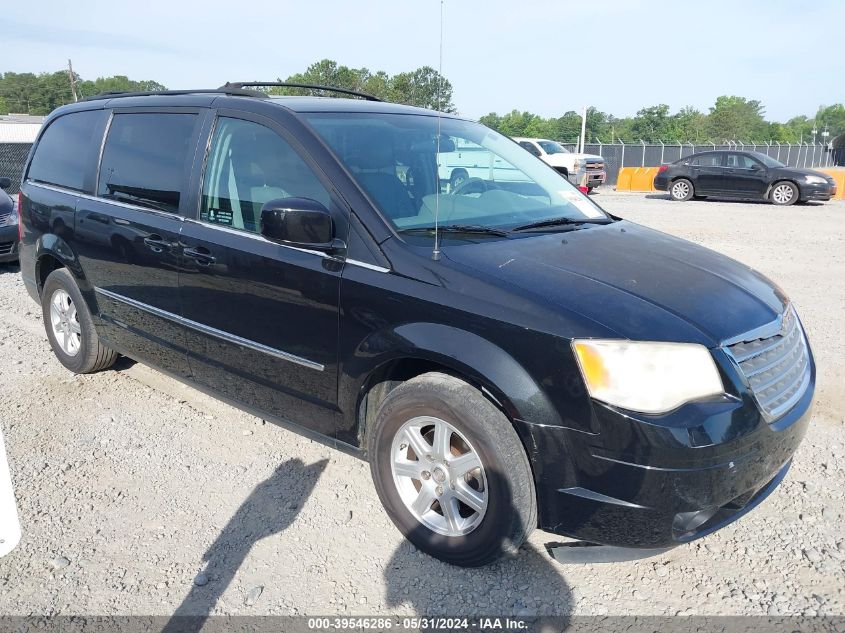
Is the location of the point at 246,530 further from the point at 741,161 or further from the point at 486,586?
the point at 741,161

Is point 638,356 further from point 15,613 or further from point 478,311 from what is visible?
point 15,613

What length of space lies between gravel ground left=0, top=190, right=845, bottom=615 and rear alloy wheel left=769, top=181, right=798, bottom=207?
15.8 metres

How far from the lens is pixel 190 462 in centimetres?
382

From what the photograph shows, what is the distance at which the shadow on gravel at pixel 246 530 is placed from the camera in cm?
267

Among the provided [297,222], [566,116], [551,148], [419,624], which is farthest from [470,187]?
[566,116]

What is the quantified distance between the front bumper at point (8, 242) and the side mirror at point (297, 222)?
24.0 feet

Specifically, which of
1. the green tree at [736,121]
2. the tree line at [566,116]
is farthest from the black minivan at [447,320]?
the green tree at [736,121]

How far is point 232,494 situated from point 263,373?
627 mm

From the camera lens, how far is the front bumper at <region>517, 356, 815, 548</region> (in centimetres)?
241

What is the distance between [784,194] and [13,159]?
63.0 feet

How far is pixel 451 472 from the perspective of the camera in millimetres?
2850

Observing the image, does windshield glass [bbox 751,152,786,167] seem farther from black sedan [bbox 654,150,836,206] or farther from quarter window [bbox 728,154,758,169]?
quarter window [bbox 728,154,758,169]

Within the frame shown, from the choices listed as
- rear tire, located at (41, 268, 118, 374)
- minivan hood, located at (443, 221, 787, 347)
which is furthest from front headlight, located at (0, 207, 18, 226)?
minivan hood, located at (443, 221, 787, 347)

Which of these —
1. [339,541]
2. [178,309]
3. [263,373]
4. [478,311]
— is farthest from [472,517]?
[178,309]
